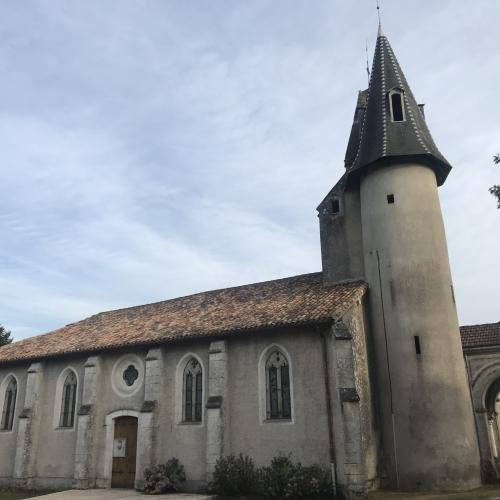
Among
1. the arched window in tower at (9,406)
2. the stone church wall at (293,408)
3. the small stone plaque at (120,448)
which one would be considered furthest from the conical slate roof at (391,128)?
the arched window in tower at (9,406)

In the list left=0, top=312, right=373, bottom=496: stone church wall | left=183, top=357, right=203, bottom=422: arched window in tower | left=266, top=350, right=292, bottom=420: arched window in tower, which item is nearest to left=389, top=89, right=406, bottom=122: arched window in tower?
left=0, top=312, right=373, bottom=496: stone church wall

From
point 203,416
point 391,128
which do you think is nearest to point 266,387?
point 203,416

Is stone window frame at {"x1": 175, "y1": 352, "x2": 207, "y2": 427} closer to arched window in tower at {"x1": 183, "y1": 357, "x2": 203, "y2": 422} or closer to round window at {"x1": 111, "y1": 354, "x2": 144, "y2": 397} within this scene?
arched window in tower at {"x1": 183, "y1": 357, "x2": 203, "y2": 422}

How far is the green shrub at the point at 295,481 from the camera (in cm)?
1517

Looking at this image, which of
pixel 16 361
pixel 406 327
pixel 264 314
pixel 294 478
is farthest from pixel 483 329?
pixel 16 361

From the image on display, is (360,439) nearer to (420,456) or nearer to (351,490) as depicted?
(351,490)

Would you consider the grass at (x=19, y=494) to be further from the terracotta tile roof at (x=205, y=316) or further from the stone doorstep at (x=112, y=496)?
the terracotta tile roof at (x=205, y=316)

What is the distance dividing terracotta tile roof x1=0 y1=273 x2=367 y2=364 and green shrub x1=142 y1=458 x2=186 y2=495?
4490 mm

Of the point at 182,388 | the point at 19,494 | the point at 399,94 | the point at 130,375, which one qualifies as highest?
the point at 399,94

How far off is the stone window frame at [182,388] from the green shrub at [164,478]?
4.93ft

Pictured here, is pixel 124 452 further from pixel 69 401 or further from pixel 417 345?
pixel 417 345

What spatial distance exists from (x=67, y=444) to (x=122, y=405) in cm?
306

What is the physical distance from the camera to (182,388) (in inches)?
775

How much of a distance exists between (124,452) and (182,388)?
339 centimetres
